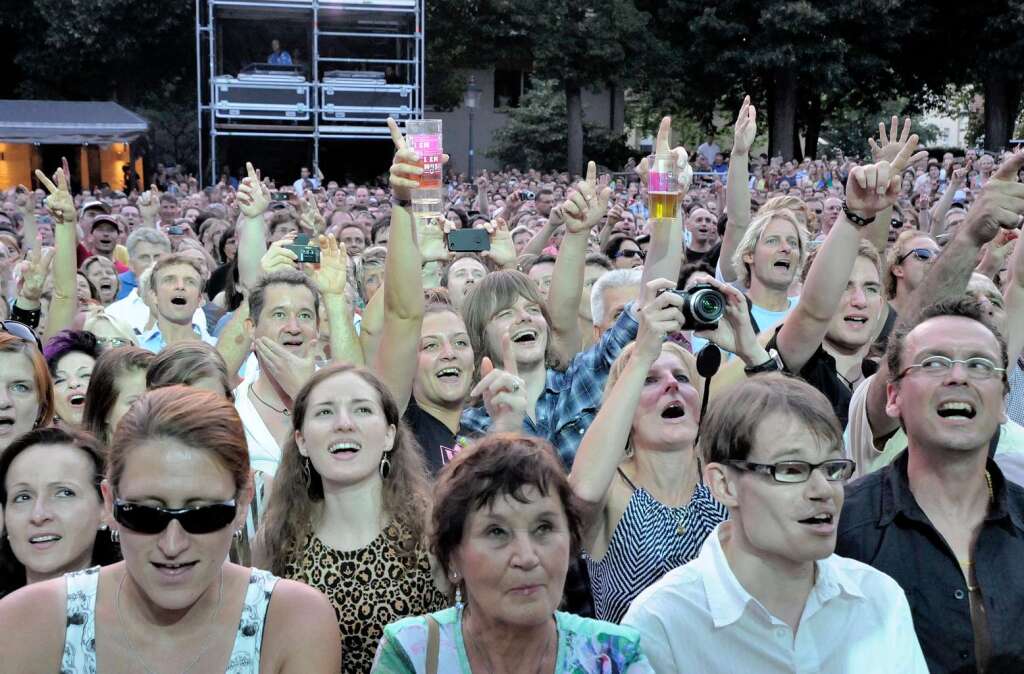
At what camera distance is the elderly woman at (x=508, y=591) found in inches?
103

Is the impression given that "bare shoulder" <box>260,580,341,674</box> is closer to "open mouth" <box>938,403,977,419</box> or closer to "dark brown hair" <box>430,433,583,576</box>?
"dark brown hair" <box>430,433,583,576</box>

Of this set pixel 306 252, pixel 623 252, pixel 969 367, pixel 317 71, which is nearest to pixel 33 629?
pixel 969 367

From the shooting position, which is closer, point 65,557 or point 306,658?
point 306,658

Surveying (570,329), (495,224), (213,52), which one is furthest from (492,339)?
(213,52)

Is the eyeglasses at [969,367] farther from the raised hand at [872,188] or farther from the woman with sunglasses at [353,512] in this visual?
the woman with sunglasses at [353,512]

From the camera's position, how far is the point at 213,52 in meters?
25.0

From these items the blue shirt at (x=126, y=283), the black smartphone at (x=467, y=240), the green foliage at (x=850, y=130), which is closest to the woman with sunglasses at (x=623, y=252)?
the black smartphone at (x=467, y=240)

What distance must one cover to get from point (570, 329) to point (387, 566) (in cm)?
201

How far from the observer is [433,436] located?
444 centimetres

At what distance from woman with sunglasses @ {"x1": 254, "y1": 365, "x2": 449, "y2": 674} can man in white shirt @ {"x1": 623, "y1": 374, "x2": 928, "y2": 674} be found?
83 centimetres

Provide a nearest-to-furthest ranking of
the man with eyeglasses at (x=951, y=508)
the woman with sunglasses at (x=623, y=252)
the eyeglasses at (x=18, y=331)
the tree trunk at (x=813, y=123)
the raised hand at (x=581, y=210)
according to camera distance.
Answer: the man with eyeglasses at (x=951, y=508) < the eyeglasses at (x=18, y=331) < the raised hand at (x=581, y=210) < the woman with sunglasses at (x=623, y=252) < the tree trunk at (x=813, y=123)

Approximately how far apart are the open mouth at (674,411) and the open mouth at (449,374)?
116cm

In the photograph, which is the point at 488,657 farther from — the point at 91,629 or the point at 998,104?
the point at 998,104

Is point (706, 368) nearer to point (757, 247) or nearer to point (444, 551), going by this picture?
point (444, 551)
